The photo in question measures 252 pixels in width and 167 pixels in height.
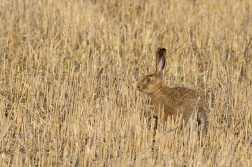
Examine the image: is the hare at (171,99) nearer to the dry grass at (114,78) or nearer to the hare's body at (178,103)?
the hare's body at (178,103)

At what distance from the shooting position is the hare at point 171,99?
5.80 metres

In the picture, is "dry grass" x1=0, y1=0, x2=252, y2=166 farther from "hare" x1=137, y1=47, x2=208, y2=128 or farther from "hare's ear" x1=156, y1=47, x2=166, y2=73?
"hare's ear" x1=156, y1=47, x2=166, y2=73

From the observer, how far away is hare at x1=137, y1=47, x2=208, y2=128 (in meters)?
5.80

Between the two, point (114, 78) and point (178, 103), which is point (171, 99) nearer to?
point (178, 103)

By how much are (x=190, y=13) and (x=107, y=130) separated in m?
4.43

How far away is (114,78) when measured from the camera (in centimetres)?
718

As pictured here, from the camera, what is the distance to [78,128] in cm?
544

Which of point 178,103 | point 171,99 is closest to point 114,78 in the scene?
point 171,99

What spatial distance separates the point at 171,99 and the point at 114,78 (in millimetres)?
1280

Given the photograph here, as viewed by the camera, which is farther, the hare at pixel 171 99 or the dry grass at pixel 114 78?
the hare at pixel 171 99

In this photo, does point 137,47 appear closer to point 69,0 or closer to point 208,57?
point 208,57

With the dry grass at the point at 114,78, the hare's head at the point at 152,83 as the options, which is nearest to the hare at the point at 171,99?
the hare's head at the point at 152,83

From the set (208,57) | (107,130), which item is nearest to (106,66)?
(208,57)

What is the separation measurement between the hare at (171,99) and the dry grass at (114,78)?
7.0 inches
